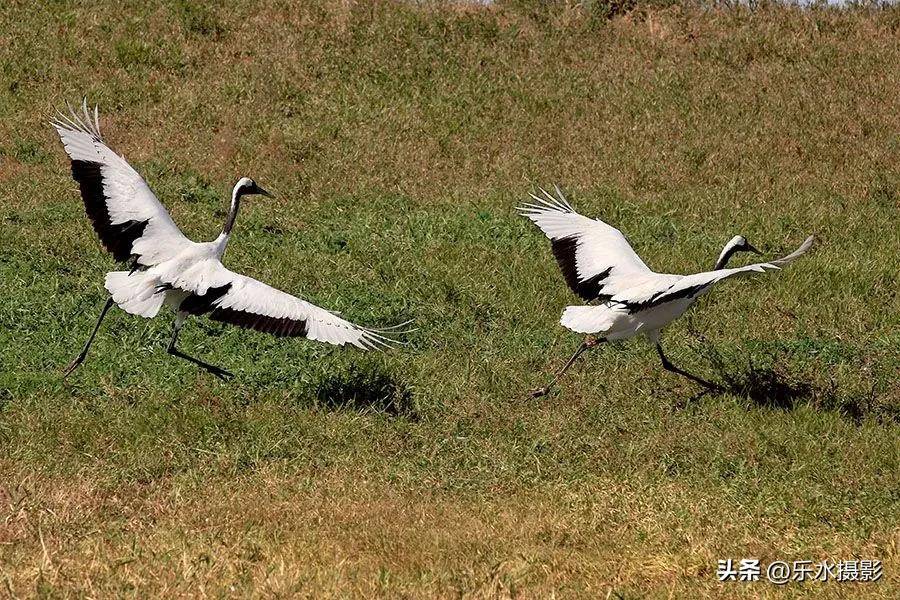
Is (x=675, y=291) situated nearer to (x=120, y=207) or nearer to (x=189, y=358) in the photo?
(x=189, y=358)

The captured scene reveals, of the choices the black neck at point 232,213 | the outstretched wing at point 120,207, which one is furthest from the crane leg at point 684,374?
the outstretched wing at point 120,207

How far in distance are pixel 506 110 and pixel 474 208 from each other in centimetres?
285

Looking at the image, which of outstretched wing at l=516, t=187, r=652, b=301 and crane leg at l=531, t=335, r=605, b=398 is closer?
crane leg at l=531, t=335, r=605, b=398

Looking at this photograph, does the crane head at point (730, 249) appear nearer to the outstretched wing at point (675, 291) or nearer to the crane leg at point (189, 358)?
the outstretched wing at point (675, 291)

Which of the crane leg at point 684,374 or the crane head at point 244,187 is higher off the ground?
the crane head at point 244,187

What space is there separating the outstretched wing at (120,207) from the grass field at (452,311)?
83cm

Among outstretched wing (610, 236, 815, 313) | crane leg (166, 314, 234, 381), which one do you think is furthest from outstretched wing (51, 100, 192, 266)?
outstretched wing (610, 236, 815, 313)

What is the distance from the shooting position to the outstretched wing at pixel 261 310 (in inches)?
311

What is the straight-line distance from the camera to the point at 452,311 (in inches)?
400

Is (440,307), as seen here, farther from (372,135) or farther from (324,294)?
(372,135)

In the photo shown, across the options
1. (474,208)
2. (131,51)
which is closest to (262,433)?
(474,208)

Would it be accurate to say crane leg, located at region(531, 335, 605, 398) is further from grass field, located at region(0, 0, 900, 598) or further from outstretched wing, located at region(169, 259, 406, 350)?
outstretched wing, located at region(169, 259, 406, 350)

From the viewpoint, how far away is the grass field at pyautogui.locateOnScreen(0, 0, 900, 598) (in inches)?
240

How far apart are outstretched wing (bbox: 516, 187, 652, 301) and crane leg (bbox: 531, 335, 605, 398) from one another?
31cm
